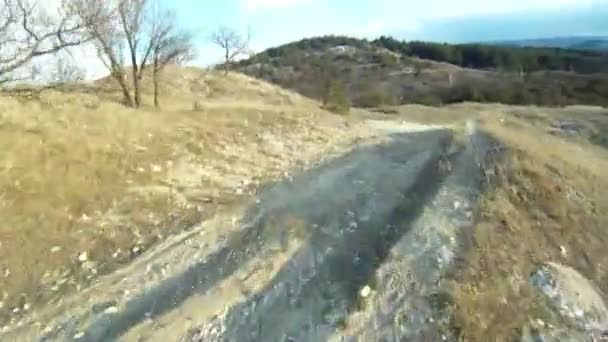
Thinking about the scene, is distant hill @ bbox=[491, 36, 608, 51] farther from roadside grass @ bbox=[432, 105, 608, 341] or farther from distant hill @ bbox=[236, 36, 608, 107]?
roadside grass @ bbox=[432, 105, 608, 341]

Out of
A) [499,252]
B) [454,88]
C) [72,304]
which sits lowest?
[454,88]

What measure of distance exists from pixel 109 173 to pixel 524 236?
7952 millimetres

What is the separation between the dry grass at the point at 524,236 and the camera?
751 centimetres

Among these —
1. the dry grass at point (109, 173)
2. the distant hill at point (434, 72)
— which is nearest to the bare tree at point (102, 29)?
the dry grass at point (109, 173)

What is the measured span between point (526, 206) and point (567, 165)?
6.95ft

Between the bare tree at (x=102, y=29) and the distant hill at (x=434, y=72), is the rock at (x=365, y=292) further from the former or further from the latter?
the distant hill at (x=434, y=72)

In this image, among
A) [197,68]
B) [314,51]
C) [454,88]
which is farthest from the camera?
[314,51]

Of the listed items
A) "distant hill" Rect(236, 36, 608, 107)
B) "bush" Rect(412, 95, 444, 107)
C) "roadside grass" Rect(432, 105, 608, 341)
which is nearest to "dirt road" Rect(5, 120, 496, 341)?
"roadside grass" Rect(432, 105, 608, 341)

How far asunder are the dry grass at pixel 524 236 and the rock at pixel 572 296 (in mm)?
148

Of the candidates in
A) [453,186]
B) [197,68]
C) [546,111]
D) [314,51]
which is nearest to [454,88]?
[197,68]

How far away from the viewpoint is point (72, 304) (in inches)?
356

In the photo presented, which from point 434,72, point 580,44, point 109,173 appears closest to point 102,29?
point 109,173

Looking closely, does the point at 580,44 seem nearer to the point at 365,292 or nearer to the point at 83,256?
the point at 83,256

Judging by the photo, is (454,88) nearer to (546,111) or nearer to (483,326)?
(546,111)
